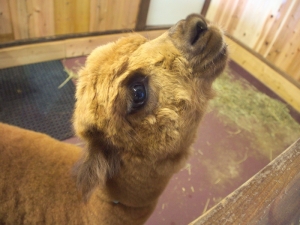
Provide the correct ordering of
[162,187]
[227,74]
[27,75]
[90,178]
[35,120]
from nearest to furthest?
[90,178] → [162,187] → [35,120] → [27,75] → [227,74]

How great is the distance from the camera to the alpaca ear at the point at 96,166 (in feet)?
3.31

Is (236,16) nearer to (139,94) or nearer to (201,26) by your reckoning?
(201,26)

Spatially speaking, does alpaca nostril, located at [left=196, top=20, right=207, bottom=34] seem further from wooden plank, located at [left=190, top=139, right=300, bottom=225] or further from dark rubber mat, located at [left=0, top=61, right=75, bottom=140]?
dark rubber mat, located at [left=0, top=61, right=75, bottom=140]

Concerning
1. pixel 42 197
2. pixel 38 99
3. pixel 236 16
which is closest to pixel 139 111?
pixel 42 197

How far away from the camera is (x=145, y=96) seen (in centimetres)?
106

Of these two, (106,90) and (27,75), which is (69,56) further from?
(106,90)

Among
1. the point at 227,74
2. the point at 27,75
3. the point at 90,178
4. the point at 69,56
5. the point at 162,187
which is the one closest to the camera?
the point at 90,178

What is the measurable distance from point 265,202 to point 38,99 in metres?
2.74

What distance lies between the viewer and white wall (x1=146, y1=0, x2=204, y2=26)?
12.3 feet

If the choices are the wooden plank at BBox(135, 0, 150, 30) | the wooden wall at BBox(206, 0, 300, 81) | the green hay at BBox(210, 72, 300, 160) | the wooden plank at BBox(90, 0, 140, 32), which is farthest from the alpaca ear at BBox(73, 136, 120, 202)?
the wooden wall at BBox(206, 0, 300, 81)

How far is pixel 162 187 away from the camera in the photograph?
126 cm

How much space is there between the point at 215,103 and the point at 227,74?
87cm

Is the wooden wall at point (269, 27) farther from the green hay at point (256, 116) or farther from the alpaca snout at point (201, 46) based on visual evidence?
the alpaca snout at point (201, 46)

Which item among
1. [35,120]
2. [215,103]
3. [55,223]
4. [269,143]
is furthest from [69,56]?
[269,143]
